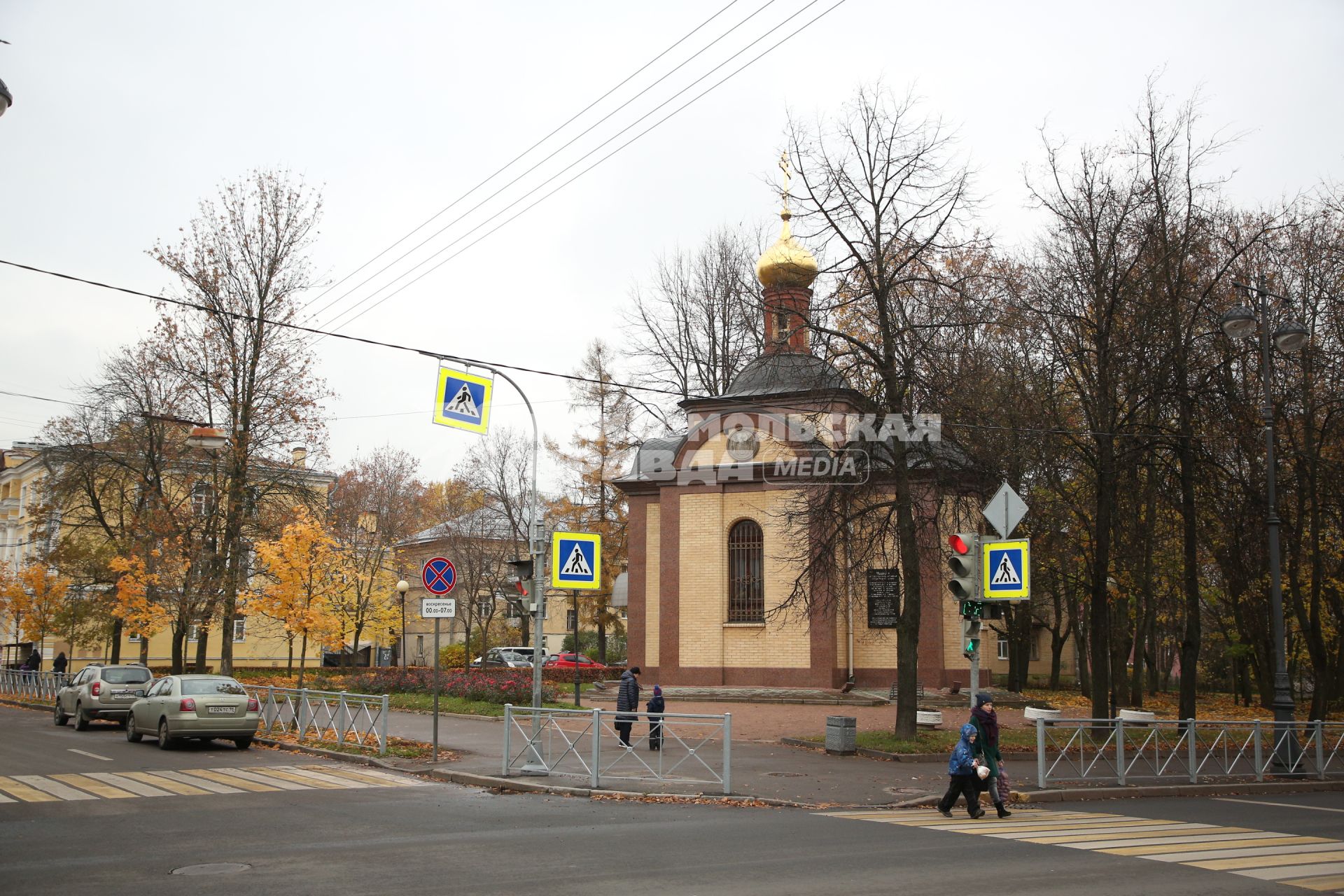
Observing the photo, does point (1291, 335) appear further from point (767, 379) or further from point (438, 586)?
point (767, 379)

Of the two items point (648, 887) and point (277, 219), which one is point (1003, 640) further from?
point (648, 887)

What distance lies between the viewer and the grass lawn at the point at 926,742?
20.0 meters

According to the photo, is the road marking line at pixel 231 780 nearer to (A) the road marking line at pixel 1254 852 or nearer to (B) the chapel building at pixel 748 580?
(A) the road marking line at pixel 1254 852

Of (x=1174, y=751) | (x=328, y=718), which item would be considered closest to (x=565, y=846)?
(x=328, y=718)

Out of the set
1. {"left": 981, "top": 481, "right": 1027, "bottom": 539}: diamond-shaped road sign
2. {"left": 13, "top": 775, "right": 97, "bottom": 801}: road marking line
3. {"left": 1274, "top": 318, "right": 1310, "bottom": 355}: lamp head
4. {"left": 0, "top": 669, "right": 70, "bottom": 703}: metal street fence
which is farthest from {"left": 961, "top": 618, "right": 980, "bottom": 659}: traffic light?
{"left": 0, "top": 669, "right": 70, "bottom": 703}: metal street fence

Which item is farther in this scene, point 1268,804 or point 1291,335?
point 1291,335

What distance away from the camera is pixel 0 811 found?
12156 mm

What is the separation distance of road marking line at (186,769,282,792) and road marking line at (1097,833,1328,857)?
35.2 feet

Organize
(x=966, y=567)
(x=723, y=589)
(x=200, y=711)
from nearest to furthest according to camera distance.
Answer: (x=966, y=567) < (x=200, y=711) < (x=723, y=589)

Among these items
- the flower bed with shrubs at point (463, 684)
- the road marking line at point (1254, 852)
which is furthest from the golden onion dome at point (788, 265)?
the road marking line at point (1254, 852)

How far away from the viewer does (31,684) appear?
118 ft

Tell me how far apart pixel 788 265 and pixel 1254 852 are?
26.2 meters

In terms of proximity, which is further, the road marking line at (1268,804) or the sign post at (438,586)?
the sign post at (438,586)

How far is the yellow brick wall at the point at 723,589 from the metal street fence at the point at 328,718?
52.1 feet
